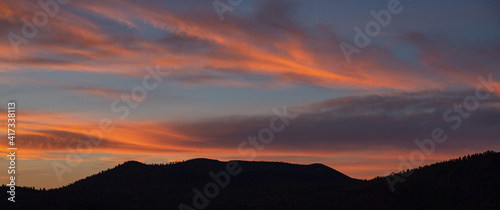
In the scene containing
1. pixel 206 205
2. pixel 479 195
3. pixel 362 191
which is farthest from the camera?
pixel 206 205

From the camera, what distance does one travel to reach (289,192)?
119000 millimetres

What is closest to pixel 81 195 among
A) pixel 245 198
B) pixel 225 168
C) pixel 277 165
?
pixel 245 198

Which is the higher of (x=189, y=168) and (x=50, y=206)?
(x=189, y=168)

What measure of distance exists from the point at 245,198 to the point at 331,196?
2292 cm

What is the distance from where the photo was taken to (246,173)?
162125 millimetres

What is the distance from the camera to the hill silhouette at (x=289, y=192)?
3558 inches

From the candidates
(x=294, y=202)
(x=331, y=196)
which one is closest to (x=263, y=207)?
(x=294, y=202)

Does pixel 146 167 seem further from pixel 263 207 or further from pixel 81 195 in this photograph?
pixel 263 207

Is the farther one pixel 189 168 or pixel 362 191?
pixel 189 168

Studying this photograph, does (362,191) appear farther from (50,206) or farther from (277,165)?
(277,165)

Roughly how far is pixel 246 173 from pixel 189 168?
17560 mm

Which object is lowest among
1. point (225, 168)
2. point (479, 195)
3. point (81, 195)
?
point (479, 195)

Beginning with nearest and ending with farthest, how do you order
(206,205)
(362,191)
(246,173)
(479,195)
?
(479,195), (362,191), (206,205), (246,173)

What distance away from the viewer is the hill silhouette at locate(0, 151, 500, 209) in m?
90.4
